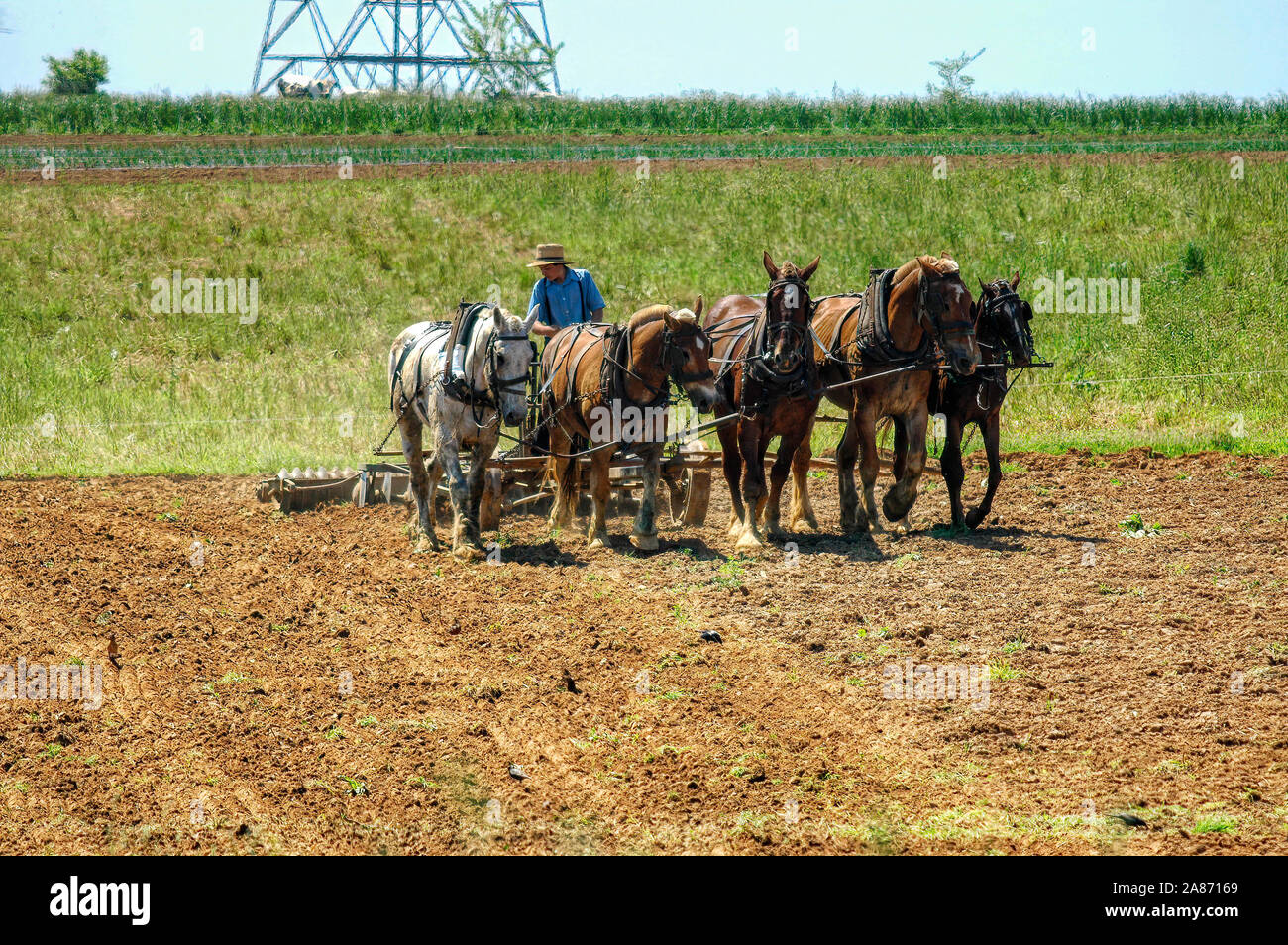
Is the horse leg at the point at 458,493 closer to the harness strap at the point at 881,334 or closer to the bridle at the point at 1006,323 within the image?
the harness strap at the point at 881,334

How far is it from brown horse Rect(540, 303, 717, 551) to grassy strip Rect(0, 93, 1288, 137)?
30.8 m

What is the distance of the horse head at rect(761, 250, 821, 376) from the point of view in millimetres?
11227

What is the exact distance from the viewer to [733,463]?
487 inches

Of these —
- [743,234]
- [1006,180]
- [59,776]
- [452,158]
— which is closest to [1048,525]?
[59,776]

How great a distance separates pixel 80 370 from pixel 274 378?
12.1ft

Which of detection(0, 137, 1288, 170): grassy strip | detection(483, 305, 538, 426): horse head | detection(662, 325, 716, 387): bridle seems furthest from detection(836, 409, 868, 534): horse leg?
detection(0, 137, 1288, 170): grassy strip

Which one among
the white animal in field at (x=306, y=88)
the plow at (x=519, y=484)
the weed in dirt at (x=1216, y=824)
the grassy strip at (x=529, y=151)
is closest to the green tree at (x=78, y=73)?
the white animal in field at (x=306, y=88)

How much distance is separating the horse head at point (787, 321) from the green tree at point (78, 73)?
62.9m

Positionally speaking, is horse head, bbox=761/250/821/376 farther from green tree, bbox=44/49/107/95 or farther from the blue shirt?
green tree, bbox=44/49/107/95

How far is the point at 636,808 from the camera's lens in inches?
253

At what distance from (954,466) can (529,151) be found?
27554mm

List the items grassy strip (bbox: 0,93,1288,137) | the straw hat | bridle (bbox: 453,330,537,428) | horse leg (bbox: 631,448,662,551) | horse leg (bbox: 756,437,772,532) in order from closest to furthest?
bridle (bbox: 453,330,537,428)
horse leg (bbox: 756,437,772,532)
horse leg (bbox: 631,448,662,551)
the straw hat
grassy strip (bbox: 0,93,1288,137)

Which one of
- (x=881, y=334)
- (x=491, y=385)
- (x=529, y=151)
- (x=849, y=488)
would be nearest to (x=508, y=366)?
(x=491, y=385)

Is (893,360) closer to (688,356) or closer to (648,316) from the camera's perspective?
(688,356)
